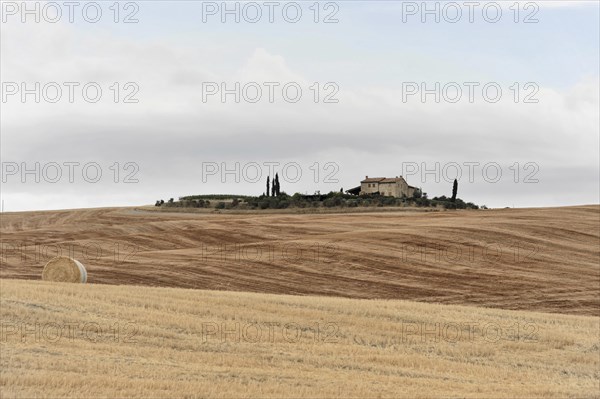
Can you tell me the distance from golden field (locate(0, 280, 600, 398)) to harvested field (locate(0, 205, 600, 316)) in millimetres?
7707

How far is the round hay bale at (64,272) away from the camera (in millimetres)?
33625

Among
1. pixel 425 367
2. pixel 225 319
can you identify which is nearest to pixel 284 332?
pixel 225 319

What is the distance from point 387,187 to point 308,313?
79600 mm

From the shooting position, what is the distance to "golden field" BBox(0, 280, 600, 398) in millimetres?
16297

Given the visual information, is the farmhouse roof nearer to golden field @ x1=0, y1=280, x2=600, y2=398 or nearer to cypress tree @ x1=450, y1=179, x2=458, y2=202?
cypress tree @ x1=450, y1=179, x2=458, y2=202

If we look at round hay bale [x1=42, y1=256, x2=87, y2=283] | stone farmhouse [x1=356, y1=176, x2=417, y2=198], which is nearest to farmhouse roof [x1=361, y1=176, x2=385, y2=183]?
stone farmhouse [x1=356, y1=176, x2=417, y2=198]

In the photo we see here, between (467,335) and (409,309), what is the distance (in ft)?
12.4

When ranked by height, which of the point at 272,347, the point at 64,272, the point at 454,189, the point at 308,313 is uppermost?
the point at 454,189

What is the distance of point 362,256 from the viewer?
45094mm

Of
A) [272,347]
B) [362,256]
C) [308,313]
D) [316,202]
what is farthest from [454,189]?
[272,347]

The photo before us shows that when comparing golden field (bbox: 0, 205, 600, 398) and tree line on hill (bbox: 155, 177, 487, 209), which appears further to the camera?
tree line on hill (bbox: 155, 177, 487, 209)

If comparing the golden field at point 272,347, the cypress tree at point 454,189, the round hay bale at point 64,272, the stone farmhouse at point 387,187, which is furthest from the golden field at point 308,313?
the stone farmhouse at point 387,187

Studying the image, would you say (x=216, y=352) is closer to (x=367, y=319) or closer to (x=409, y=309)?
(x=367, y=319)

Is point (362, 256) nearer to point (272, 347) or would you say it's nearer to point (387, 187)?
point (272, 347)
